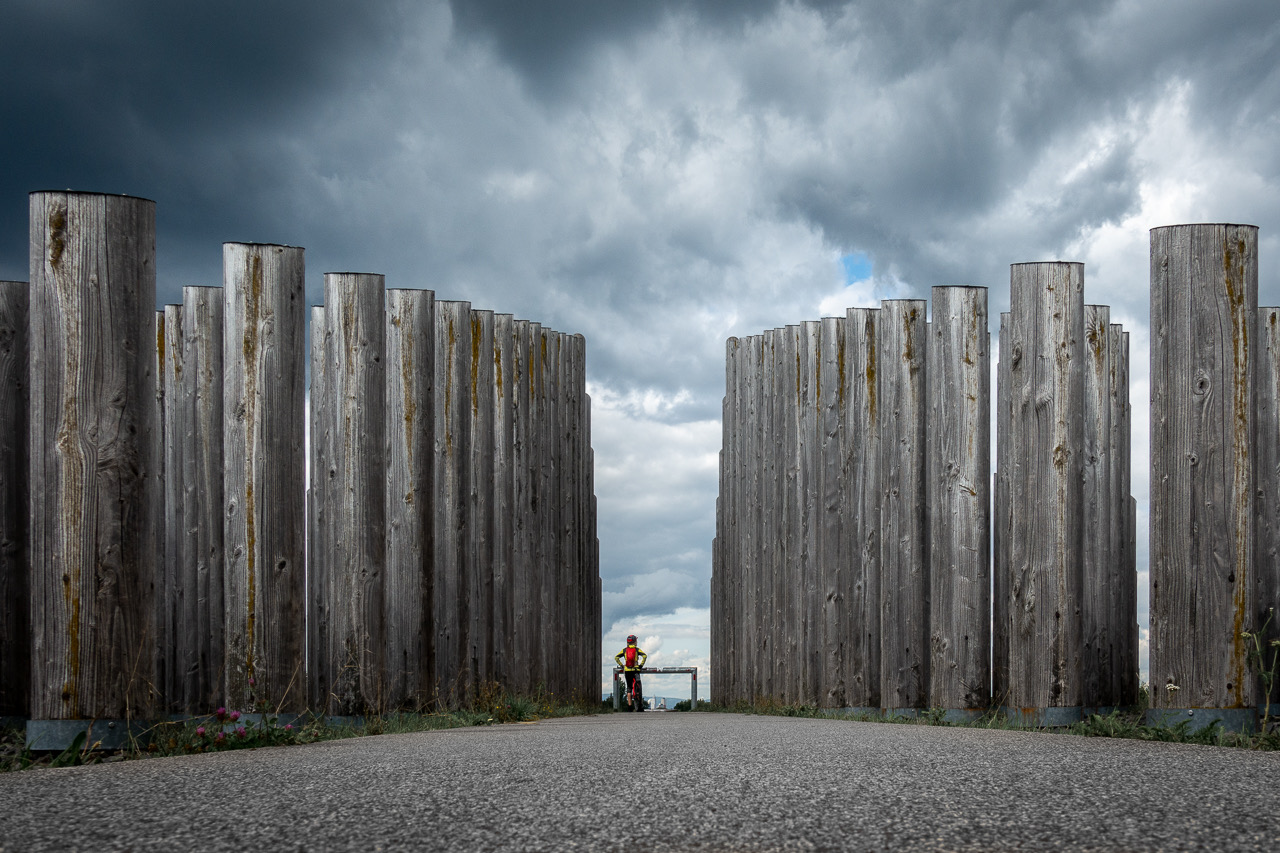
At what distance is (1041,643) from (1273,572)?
6.13 feet

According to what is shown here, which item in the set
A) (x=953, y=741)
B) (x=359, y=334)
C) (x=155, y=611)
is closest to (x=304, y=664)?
(x=155, y=611)

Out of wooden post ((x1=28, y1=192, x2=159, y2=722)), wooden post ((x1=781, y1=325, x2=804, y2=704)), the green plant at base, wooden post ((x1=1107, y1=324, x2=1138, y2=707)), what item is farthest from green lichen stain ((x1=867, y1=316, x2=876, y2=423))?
wooden post ((x1=28, y1=192, x2=159, y2=722))

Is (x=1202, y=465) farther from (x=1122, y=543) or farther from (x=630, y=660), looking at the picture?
(x=630, y=660)

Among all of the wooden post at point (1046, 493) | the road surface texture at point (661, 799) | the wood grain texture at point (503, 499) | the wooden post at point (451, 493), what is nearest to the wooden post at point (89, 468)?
the road surface texture at point (661, 799)

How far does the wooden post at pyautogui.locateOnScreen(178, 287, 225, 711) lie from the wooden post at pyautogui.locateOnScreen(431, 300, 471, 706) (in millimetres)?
1630

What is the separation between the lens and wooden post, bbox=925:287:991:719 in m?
7.43

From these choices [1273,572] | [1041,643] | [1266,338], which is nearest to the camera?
[1041,643]

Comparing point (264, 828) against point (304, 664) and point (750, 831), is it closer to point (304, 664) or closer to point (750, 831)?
point (750, 831)

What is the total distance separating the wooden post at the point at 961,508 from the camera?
7.43 m

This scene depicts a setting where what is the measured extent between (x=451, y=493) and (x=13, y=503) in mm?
3358

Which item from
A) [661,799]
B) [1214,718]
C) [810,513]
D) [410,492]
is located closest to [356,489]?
[410,492]

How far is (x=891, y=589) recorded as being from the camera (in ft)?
27.8

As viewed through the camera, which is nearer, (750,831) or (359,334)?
(750,831)

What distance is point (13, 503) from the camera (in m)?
5.94
